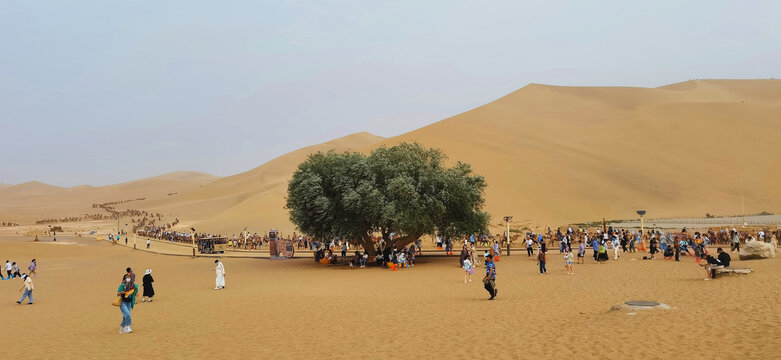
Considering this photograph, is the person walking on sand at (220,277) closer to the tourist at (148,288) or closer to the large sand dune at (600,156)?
the tourist at (148,288)

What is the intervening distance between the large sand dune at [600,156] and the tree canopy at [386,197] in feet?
83.7

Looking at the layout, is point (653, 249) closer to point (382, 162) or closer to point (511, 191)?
point (382, 162)

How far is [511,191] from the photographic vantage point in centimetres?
6875

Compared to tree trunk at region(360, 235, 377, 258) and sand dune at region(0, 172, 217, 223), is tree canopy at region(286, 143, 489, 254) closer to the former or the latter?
tree trunk at region(360, 235, 377, 258)

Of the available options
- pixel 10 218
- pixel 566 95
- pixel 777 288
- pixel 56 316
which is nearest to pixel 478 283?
pixel 777 288

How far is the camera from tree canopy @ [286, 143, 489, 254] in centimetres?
3259

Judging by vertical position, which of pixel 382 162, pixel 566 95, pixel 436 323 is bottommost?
pixel 436 323

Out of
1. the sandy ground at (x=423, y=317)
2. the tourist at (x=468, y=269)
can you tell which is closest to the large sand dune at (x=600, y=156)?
the tourist at (x=468, y=269)

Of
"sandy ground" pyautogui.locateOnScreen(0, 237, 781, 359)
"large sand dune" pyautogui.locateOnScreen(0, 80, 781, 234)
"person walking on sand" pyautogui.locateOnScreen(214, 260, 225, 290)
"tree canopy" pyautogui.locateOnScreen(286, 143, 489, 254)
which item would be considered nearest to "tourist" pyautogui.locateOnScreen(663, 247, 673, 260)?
"sandy ground" pyautogui.locateOnScreen(0, 237, 781, 359)

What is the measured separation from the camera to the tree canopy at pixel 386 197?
32.6 m

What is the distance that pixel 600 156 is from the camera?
8325 centimetres

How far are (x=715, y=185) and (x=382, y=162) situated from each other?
60.2 m

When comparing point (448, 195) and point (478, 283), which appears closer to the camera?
point (478, 283)

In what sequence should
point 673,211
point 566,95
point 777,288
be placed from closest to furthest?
point 777,288
point 673,211
point 566,95
